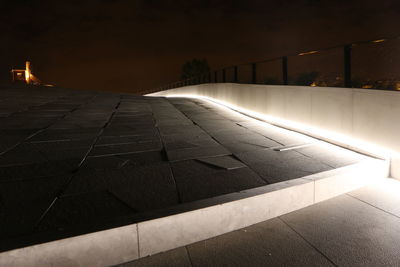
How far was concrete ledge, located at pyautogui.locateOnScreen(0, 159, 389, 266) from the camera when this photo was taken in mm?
2211

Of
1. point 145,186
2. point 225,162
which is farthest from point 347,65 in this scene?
point 145,186

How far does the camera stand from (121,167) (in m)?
4.18

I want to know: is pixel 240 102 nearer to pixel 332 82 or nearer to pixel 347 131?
pixel 332 82

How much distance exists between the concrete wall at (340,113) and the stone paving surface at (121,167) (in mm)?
362

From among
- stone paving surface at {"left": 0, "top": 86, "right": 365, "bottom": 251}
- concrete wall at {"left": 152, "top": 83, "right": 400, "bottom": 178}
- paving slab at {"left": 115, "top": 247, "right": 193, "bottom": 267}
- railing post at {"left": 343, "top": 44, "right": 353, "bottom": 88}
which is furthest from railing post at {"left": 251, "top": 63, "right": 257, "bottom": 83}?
paving slab at {"left": 115, "top": 247, "right": 193, "bottom": 267}

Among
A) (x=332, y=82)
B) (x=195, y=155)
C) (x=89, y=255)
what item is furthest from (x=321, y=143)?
(x=89, y=255)

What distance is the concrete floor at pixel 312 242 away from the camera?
7.98 ft

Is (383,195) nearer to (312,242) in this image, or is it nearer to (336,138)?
(312,242)

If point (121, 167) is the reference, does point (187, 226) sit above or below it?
below

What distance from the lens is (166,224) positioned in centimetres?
258

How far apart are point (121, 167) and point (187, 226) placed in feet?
6.09

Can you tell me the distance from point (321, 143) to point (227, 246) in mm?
3914

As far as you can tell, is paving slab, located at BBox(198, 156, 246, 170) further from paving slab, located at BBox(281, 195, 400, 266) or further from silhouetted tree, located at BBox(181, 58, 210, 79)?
silhouetted tree, located at BBox(181, 58, 210, 79)

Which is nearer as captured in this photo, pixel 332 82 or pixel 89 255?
pixel 89 255
